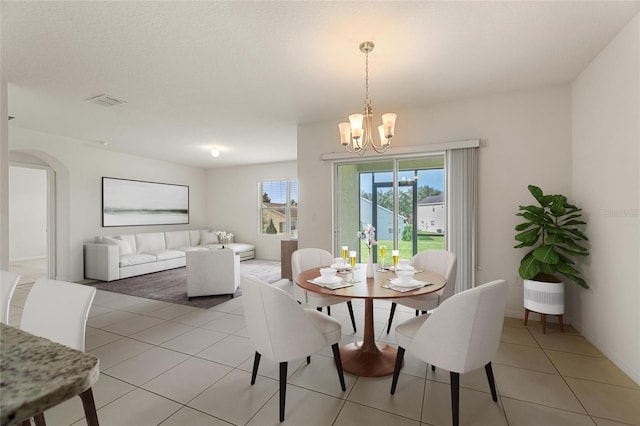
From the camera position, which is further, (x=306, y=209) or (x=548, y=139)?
(x=306, y=209)

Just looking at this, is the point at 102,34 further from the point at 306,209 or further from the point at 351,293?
the point at 306,209

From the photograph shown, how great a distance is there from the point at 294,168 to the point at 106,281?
15.2 feet

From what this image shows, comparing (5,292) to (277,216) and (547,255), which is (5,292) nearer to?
(547,255)

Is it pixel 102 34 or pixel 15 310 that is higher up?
pixel 102 34

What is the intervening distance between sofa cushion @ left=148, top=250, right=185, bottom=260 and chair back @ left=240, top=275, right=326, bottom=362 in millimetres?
5243

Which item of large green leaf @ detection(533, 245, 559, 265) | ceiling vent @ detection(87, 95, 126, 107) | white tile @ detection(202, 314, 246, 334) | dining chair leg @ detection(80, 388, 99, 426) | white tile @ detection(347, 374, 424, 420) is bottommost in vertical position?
white tile @ detection(202, 314, 246, 334)

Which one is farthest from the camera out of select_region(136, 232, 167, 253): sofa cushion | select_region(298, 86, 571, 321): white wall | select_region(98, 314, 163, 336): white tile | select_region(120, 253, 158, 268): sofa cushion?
select_region(136, 232, 167, 253): sofa cushion

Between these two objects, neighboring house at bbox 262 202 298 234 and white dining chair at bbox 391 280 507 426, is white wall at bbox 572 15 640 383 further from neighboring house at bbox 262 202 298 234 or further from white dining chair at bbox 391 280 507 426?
neighboring house at bbox 262 202 298 234

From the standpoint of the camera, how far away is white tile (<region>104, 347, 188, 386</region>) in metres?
2.23

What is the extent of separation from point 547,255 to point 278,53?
10.4 ft

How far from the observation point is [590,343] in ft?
9.02

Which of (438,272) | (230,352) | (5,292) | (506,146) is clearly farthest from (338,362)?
(506,146)

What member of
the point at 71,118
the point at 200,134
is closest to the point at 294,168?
the point at 200,134

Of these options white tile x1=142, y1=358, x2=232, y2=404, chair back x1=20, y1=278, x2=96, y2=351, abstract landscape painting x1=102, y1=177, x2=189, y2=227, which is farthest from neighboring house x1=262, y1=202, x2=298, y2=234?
chair back x1=20, y1=278, x2=96, y2=351
